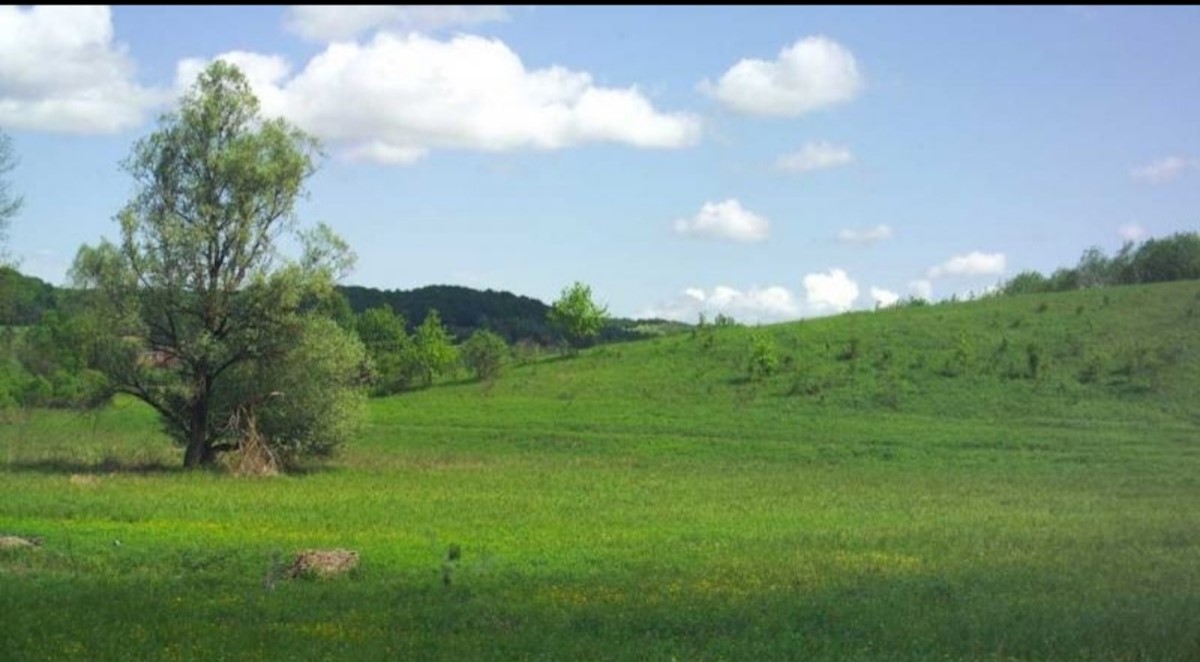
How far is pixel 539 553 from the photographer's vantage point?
23.2 m

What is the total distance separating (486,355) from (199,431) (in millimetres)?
41973

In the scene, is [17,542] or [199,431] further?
[199,431]

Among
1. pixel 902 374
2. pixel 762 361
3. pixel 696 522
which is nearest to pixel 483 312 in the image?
pixel 762 361

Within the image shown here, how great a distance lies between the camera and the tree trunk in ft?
153

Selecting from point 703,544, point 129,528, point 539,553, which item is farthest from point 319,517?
point 703,544

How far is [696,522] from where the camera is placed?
96.8 ft

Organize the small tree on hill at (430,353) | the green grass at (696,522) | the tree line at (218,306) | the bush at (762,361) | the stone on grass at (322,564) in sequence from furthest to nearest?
1. the small tree on hill at (430,353)
2. the bush at (762,361)
3. the tree line at (218,306)
4. the stone on grass at (322,564)
5. the green grass at (696,522)

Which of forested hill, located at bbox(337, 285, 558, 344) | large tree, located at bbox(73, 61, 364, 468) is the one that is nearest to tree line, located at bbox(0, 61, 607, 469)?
large tree, located at bbox(73, 61, 364, 468)

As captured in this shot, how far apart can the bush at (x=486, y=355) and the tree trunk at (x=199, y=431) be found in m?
40.4

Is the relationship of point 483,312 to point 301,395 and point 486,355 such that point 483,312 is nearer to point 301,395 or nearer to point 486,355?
point 486,355

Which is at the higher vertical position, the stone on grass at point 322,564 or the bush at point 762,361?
the bush at point 762,361

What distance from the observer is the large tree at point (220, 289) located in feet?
150

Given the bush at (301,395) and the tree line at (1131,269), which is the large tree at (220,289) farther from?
the tree line at (1131,269)

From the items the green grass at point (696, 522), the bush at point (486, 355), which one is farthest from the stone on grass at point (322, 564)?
the bush at point (486, 355)
